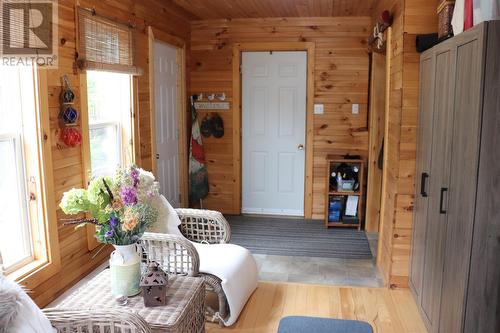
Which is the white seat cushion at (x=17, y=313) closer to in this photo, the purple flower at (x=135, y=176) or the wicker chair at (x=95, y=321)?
the wicker chair at (x=95, y=321)

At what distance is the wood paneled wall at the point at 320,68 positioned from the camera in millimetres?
5129

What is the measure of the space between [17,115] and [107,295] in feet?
3.67

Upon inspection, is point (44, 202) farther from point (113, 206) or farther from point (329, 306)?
point (329, 306)

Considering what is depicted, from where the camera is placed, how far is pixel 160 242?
275 cm

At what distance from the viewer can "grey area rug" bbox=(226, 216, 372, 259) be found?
14.0ft

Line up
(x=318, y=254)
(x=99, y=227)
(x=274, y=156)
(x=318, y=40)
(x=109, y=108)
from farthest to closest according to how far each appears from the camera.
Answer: (x=274, y=156)
(x=318, y=40)
(x=318, y=254)
(x=109, y=108)
(x=99, y=227)

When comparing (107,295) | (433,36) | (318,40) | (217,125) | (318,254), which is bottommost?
(318,254)

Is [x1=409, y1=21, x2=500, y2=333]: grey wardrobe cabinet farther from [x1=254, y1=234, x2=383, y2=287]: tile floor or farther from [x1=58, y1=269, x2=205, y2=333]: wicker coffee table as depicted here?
[x1=58, y1=269, x2=205, y2=333]: wicker coffee table

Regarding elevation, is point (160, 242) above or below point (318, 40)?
below

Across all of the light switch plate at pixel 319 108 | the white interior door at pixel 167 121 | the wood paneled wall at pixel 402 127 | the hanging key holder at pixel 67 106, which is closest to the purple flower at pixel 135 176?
the hanging key holder at pixel 67 106

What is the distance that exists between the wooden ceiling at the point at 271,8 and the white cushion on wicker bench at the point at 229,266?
7.49 feet

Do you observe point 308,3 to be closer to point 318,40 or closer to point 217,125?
point 318,40

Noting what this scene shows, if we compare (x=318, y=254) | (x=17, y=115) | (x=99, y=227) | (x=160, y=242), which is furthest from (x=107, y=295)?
(x=318, y=254)

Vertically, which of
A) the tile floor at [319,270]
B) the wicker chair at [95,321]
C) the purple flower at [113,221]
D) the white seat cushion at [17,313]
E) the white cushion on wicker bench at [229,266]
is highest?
the purple flower at [113,221]
